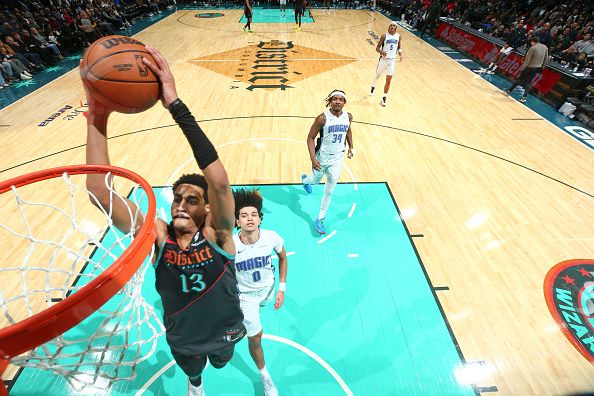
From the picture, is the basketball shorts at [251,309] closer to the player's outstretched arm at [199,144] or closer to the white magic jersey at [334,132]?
the player's outstretched arm at [199,144]

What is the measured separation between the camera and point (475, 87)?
34.2 ft

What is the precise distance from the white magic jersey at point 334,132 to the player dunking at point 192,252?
2337mm

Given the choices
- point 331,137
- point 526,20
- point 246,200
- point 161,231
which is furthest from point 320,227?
point 526,20

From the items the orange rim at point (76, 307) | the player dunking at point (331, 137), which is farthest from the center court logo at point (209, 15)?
the orange rim at point (76, 307)

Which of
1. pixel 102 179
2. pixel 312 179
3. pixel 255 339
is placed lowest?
pixel 312 179

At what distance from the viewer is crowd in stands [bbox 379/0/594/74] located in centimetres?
1088

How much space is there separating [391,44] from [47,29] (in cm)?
1247

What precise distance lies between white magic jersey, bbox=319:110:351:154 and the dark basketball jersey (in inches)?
102

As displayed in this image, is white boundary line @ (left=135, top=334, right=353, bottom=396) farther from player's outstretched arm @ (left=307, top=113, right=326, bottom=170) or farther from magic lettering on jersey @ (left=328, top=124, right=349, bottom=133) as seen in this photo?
magic lettering on jersey @ (left=328, top=124, right=349, bottom=133)

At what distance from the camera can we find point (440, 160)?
6.68 meters

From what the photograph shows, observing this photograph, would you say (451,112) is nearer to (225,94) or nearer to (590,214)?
(590,214)

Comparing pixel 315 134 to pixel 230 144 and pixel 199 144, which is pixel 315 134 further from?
pixel 230 144

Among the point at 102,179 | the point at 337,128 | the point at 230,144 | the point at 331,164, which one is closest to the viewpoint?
the point at 102,179

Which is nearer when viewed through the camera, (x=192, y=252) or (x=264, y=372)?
(x=192, y=252)
